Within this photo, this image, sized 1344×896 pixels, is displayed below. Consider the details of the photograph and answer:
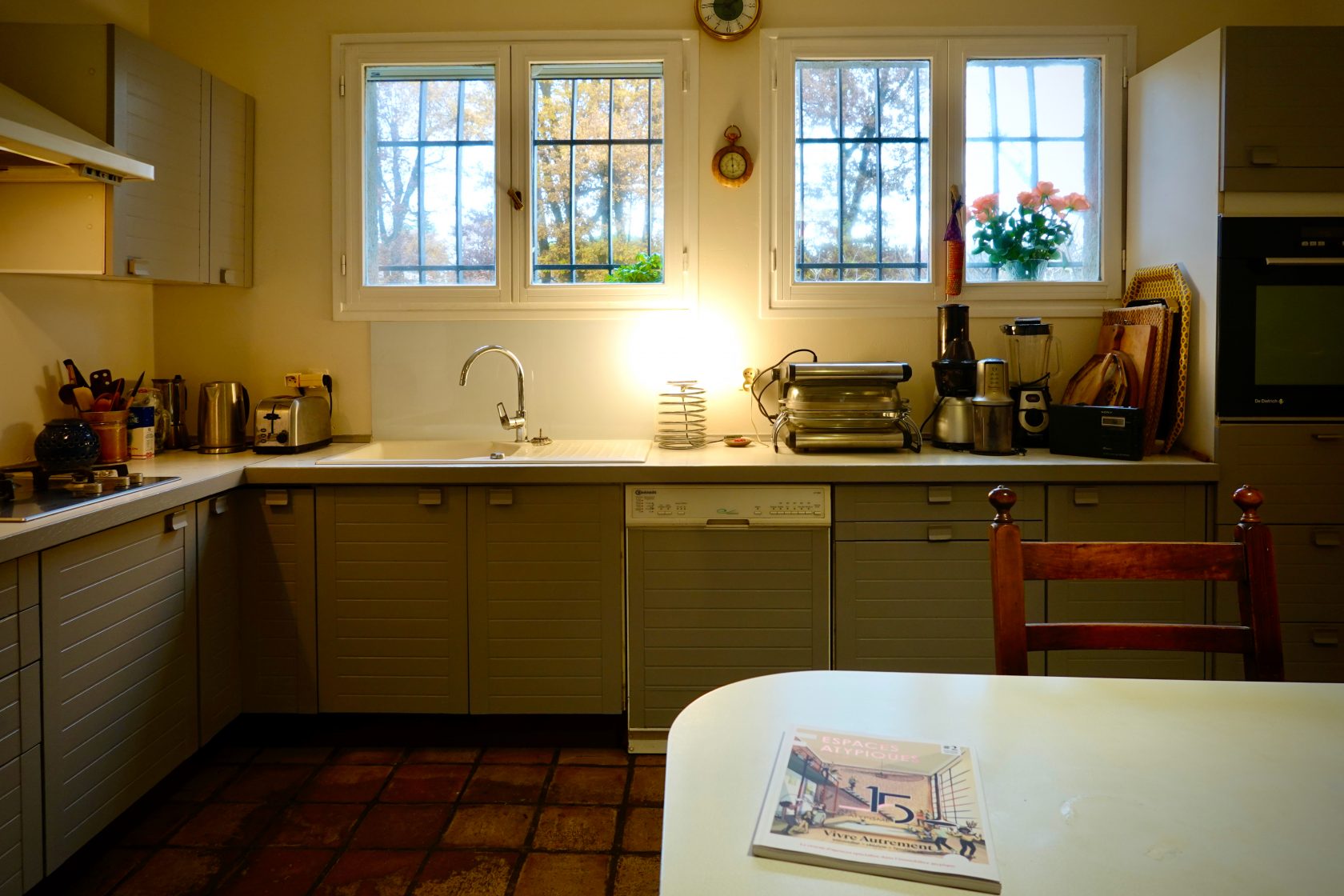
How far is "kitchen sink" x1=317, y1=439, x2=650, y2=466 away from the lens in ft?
9.46

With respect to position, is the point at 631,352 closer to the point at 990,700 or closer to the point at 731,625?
the point at 731,625

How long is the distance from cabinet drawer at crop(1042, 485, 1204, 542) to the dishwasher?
70cm

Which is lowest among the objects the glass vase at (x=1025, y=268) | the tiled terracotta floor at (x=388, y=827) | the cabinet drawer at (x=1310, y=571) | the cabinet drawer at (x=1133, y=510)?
the tiled terracotta floor at (x=388, y=827)

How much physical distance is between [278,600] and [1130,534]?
8.11 feet

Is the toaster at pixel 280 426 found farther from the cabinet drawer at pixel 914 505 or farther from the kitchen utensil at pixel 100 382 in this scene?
the cabinet drawer at pixel 914 505

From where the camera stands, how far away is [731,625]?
2.84 m

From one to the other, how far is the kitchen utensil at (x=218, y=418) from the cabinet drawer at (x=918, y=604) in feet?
6.49

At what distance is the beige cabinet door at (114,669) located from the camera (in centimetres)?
207

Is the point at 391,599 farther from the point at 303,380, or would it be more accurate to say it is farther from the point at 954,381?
the point at 954,381

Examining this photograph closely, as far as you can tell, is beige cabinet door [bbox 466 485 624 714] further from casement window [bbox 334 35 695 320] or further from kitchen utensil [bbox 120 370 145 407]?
kitchen utensil [bbox 120 370 145 407]

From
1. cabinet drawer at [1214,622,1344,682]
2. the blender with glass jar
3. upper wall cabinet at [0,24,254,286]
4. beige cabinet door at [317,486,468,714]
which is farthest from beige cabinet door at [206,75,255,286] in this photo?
cabinet drawer at [1214,622,1344,682]

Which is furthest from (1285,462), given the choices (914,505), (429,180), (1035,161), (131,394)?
(131,394)

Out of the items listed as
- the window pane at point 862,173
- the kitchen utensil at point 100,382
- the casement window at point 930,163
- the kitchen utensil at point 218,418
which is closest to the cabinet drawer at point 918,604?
the casement window at point 930,163

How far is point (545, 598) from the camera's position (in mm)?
2854
